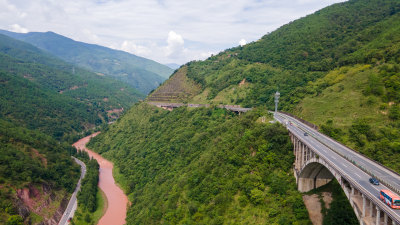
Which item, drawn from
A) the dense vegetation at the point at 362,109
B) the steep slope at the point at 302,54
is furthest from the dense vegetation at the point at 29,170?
the dense vegetation at the point at 362,109

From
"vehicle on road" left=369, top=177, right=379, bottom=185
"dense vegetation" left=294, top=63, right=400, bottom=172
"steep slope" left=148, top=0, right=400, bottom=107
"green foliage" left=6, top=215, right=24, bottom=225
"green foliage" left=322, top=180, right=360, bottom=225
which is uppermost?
"steep slope" left=148, top=0, right=400, bottom=107

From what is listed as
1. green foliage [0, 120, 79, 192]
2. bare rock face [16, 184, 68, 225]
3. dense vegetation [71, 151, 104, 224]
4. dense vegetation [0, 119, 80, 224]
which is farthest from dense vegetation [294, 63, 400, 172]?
green foliage [0, 120, 79, 192]

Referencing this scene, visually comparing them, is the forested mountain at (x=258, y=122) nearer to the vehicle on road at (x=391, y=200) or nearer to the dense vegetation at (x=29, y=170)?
the vehicle on road at (x=391, y=200)

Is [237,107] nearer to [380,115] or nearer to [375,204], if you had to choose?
[380,115]

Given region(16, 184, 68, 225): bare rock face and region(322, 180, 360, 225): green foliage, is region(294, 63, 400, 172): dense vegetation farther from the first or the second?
region(16, 184, 68, 225): bare rock face

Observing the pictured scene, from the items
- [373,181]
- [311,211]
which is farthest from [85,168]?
[373,181]

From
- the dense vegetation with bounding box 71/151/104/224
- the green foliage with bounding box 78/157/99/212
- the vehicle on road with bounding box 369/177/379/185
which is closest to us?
the vehicle on road with bounding box 369/177/379/185
